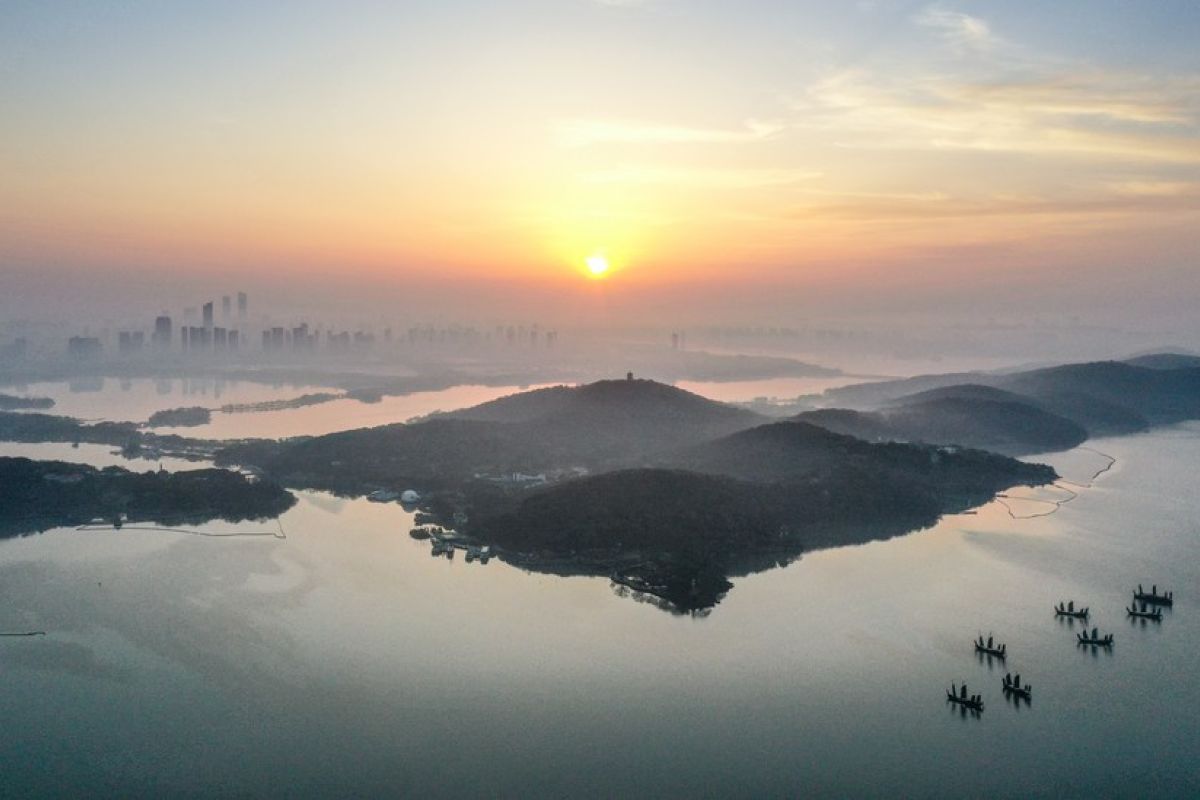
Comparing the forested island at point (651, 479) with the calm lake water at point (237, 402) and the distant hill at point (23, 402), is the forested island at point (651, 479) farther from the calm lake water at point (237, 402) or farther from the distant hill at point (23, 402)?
the distant hill at point (23, 402)

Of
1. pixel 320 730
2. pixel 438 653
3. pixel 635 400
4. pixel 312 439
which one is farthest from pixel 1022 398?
pixel 320 730

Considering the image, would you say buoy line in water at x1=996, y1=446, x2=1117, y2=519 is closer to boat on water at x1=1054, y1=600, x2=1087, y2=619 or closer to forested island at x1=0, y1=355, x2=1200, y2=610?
forested island at x1=0, y1=355, x2=1200, y2=610

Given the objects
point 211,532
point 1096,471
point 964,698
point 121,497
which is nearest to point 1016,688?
point 964,698

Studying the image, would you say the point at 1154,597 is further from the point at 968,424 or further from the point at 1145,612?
the point at 968,424

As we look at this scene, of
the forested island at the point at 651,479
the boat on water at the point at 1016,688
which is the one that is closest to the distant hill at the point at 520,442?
the forested island at the point at 651,479

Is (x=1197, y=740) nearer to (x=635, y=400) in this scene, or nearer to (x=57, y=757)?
(x=57, y=757)

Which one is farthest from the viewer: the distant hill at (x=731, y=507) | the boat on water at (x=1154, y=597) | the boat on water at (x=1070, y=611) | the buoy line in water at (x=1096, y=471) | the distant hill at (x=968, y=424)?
the distant hill at (x=968, y=424)
